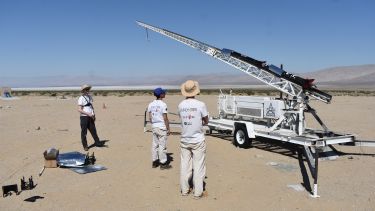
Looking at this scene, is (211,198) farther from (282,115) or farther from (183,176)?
Answer: (282,115)

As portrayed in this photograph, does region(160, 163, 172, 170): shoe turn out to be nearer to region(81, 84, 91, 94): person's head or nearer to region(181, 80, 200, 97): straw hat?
region(181, 80, 200, 97): straw hat

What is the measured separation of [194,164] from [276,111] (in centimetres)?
530

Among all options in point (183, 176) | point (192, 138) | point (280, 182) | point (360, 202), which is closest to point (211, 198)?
point (183, 176)

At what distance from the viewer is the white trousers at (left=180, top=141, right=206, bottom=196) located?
277 inches

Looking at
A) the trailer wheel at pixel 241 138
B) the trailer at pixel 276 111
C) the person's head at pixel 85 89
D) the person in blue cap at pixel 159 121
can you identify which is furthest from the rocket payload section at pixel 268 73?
the person's head at pixel 85 89

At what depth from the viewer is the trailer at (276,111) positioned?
34.8 feet

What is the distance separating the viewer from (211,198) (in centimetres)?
712

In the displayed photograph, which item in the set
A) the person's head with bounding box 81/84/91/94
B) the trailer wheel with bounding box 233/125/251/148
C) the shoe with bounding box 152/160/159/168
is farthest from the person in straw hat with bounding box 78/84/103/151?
the trailer wheel with bounding box 233/125/251/148

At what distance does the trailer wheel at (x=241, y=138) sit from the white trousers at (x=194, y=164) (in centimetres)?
462

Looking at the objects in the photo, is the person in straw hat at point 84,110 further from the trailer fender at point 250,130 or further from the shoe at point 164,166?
the trailer fender at point 250,130

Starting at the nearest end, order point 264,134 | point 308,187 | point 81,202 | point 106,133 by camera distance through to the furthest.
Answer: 1. point 81,202
2. point 308,187
3. point 264,134
4. point 106,133

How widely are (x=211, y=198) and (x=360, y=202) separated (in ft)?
8.17

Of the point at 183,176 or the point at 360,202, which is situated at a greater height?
the point at 183,176

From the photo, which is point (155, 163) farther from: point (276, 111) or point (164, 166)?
point (276, 111)
